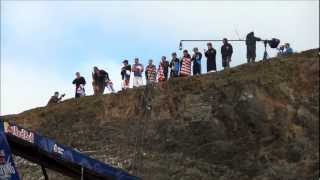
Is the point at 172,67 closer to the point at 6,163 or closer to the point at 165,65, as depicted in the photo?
the point at 165,65

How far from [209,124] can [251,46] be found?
3734 millimetres

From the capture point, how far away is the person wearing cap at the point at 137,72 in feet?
97.4

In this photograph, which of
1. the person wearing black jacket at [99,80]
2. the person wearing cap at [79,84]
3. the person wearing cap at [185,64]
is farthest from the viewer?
the person wearing black jacket at [99,80]

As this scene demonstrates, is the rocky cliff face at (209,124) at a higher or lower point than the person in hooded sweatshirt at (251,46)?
lower

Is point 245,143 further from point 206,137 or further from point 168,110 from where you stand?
point 168,110

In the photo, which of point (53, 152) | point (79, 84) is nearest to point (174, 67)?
point (79, 84)

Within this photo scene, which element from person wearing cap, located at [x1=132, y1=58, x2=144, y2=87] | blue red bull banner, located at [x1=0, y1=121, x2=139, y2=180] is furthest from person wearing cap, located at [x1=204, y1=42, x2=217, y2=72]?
blue red bull banner, located at [x1=0, y1=121, x2=139, y2=180]

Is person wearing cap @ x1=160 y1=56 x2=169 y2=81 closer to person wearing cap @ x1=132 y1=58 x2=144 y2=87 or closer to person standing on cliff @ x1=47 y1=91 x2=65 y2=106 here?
person wearing cap @ x1=132 y1=58 x2=144 y2=87

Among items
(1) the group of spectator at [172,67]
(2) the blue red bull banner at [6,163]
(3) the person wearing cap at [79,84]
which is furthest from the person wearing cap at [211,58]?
(2) the blue red bull banner at [6,163]

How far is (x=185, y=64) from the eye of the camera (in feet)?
99.4

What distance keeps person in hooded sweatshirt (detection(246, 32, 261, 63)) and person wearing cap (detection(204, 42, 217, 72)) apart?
58.7 inches

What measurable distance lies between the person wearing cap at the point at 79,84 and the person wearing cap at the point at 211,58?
15.6 feet

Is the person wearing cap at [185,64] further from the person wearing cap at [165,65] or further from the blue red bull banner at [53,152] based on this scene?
the blue red bull banner at [53,152]

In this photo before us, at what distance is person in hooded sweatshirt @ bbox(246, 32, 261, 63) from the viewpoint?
30.0m
